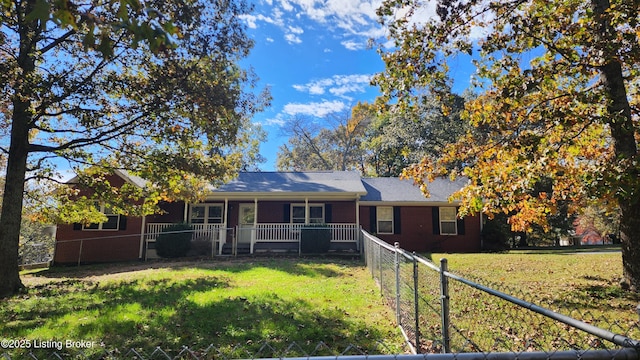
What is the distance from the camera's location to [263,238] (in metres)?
17.1

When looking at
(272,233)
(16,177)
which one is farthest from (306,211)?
(16,177)

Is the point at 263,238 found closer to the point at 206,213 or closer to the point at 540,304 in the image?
the point at 206,213

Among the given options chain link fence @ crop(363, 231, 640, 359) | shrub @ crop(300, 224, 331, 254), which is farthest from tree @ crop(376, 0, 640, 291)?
shrub @ crop(300, 224, 331, 254)

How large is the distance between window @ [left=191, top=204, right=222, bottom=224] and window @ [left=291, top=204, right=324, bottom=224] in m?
3.95

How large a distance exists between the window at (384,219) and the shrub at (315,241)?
178 inches

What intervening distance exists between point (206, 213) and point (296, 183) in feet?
16.6

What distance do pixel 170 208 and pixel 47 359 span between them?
14.8 metres

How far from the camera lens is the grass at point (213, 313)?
206 inches

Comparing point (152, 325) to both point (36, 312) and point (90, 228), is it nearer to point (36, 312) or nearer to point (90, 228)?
point (36, 312)

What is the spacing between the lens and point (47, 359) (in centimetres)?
459

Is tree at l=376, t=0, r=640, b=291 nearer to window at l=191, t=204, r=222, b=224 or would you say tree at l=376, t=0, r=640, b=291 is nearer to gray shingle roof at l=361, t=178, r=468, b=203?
gray shingle roof at l=361, t=178, r=468, b=203

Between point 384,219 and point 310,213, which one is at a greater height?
point 310,213

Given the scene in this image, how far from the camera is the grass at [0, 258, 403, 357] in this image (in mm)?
5230

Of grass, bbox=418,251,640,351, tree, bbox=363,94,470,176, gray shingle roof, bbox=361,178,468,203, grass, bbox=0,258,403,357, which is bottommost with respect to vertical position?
grass, bbox=0,258,403,357
